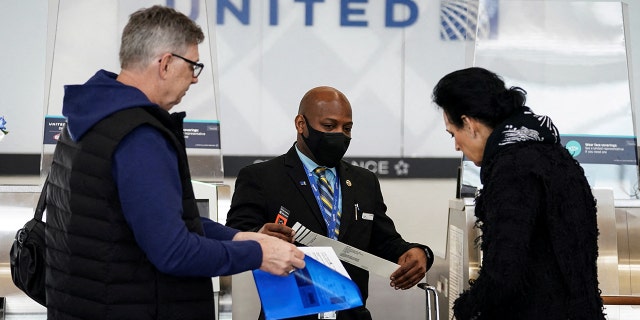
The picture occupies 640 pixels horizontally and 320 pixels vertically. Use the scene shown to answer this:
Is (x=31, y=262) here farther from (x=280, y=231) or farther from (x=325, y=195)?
(x=325, y=195)

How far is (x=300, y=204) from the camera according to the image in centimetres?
305

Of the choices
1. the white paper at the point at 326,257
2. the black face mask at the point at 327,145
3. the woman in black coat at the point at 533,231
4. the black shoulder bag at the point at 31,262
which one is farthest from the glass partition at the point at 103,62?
the woman in black coat at the point at 533,231

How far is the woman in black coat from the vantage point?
2.05 m

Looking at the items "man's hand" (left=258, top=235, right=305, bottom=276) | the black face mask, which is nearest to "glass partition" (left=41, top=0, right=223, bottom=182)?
the black face mask

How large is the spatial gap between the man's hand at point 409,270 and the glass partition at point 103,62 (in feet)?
4.02

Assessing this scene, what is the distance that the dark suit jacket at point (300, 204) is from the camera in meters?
3.03

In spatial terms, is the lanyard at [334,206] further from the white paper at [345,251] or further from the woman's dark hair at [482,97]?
the woman's dark hair at [482,97]

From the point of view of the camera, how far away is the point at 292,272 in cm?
217

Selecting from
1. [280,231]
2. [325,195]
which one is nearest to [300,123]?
[325,195]

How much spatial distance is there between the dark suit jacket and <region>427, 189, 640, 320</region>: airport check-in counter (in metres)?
0.39

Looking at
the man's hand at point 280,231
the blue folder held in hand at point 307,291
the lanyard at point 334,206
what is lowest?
the blue folder held in hand at point 307,291

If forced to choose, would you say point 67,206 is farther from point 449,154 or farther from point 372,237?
point 449,154

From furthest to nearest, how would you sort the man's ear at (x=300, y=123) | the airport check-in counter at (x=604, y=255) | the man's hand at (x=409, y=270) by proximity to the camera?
the airport check-in counter at (x=604, y=255)
the man's ear at (x=300, y=123)
the man's hand at (x=409, y=270)

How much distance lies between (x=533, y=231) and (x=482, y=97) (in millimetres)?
396
